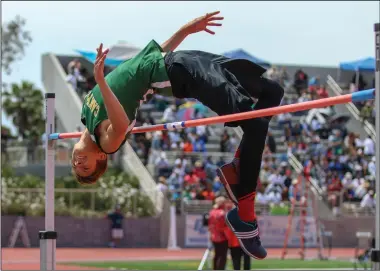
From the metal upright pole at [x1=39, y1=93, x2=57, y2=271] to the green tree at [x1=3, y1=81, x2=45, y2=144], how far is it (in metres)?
28.5

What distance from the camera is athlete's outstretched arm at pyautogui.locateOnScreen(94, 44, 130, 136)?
5.36 m

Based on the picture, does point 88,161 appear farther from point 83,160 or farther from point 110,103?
point 110,103

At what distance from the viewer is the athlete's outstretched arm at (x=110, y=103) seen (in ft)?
17.6

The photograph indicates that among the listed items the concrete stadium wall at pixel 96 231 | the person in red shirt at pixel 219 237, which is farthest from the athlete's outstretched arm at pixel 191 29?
the concrete stadium wall at pixel 96 231

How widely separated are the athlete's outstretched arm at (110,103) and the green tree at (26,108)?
1191 inches

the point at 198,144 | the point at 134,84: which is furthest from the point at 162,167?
the point at 134,84

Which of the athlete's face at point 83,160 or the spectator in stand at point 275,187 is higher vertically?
the athlete's face at point 83,160

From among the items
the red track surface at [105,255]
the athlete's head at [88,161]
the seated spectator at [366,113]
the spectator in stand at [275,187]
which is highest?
the seated spectator at [366,113]

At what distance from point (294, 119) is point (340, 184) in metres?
4.75

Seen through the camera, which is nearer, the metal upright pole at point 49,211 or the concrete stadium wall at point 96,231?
the metal upright pole at point 49,211

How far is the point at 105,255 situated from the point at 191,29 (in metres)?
15.6

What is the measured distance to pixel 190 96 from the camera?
5.84m

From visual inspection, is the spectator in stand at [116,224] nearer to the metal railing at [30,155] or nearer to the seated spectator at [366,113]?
the metal railing at [30,155]

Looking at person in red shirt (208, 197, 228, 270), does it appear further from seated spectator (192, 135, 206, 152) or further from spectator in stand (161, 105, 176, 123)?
spectator in stand (161, 105, 176, 123)
